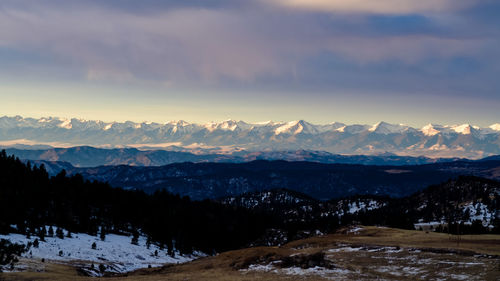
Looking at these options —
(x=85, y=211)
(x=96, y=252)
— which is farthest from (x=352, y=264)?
(x=85, y=211)

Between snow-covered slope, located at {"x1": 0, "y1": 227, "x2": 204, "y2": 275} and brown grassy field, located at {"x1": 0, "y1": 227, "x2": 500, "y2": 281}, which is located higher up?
brown grassy field, located at {"x1": 0, "y1": 227, "x2": 500, "y2": 281}

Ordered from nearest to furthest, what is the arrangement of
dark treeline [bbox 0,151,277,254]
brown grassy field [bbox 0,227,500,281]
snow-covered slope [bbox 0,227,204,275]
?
brown grassy field [bbox 0,227,500,281] → snow-covered slope [bbox 0,227,204,275] → dark treeline [bbox 0,151,277,254]

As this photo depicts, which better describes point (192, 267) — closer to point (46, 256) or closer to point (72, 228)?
point (46, 256)

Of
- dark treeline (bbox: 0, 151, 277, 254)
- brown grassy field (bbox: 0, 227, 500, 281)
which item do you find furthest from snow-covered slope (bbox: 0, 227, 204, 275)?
brown grassy field (bbox: 0, 227, 500, 281)

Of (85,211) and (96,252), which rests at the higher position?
(85,211)

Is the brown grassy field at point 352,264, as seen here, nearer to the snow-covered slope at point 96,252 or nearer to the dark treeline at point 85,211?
the snow-covered slope at point 96,252

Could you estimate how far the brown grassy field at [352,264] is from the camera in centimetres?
4872

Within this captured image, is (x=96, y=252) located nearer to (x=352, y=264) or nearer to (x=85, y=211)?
(x=85, y=211)

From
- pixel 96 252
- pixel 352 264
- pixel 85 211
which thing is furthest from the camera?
pixel 85 211

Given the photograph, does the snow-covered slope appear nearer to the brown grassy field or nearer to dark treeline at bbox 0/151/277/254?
dark treeline at bbox 0/151/277/254

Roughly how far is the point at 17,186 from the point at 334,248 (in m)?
120

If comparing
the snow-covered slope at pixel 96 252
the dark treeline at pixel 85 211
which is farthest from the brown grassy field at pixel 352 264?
the dark treeline at pixel 85 211

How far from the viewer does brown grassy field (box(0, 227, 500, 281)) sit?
1918 inches

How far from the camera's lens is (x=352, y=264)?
185 feet
